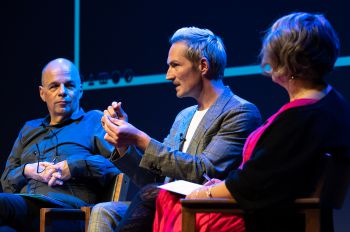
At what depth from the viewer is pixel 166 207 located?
2.15m

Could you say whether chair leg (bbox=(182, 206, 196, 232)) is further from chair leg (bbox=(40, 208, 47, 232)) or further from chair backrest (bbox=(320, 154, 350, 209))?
chair leg (bbox=(40, 208, 47, 232))

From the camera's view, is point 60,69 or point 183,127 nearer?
point 183,127

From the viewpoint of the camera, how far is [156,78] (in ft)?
12.1

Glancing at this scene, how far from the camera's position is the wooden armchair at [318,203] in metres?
1.73

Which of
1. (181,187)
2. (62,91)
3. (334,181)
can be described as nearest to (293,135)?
(334,181)

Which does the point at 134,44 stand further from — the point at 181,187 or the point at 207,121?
the point at 181,187

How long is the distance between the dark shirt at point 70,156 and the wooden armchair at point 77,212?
0.38 ft

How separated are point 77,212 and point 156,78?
1.09 metres

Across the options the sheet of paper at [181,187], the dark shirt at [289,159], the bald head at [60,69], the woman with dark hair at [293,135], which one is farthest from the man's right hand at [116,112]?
the bald head at [60,69]

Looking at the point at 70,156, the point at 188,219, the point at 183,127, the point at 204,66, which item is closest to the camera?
the point at 188,219

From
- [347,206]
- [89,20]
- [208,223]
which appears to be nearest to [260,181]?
[208,223]

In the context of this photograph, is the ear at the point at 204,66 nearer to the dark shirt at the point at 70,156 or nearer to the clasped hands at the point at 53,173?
the dark shirt at the point at 70,156

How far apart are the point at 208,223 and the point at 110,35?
2176 mm

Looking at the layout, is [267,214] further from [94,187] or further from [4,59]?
[4,59]
